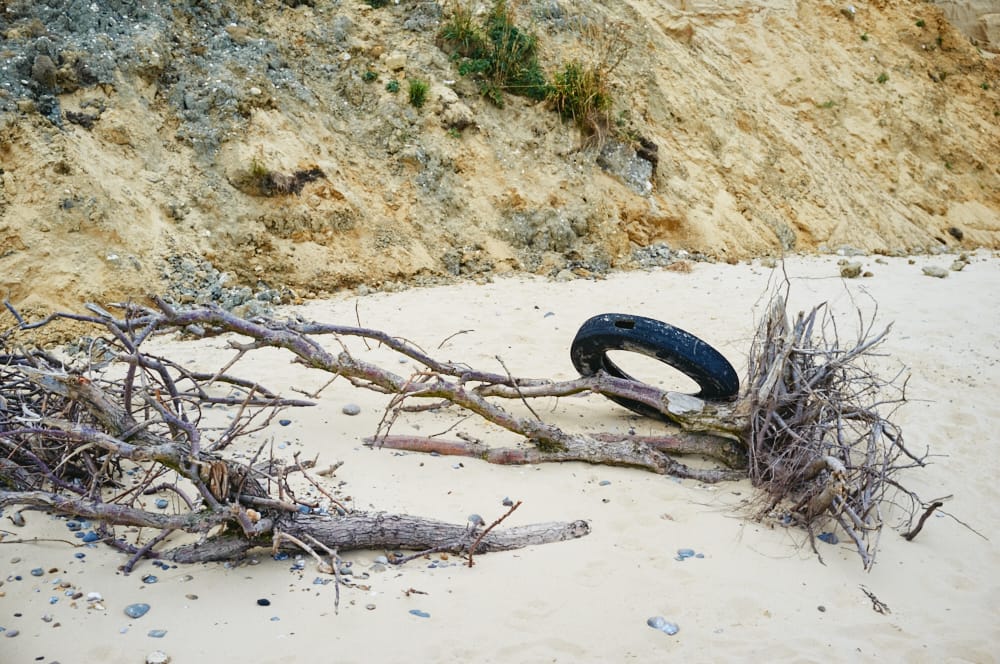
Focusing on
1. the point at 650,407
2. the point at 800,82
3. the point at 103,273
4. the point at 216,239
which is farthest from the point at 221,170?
the point at 800,82

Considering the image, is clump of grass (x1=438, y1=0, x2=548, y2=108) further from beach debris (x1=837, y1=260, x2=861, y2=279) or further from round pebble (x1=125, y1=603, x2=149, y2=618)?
round pebble (x1=125, y1=603, x2=149, y2=618)

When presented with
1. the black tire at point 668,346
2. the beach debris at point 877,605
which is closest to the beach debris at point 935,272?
the black tire at point 668,346

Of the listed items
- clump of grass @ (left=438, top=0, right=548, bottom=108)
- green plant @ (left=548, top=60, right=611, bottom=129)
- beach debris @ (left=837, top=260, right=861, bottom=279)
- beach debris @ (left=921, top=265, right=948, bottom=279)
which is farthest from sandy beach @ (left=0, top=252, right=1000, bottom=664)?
clump of grass @ (left=438, top=0, right=548, bottom=108)

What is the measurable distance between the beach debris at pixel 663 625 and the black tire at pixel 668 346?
170cm

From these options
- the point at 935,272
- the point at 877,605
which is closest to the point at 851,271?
the point at 935,272

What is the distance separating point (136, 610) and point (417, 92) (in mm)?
6731

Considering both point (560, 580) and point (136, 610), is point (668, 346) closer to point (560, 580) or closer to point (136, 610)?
point (560, 580)

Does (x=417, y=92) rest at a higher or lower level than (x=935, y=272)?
higher

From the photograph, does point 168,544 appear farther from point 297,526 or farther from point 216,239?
point 216,239

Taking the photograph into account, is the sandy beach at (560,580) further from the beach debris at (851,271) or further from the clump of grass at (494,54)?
the clump of grass at (494,54)

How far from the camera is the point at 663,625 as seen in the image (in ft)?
9.34

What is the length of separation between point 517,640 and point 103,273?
4989mm

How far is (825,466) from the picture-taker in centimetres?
355

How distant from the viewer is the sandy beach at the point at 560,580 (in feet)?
8.60
